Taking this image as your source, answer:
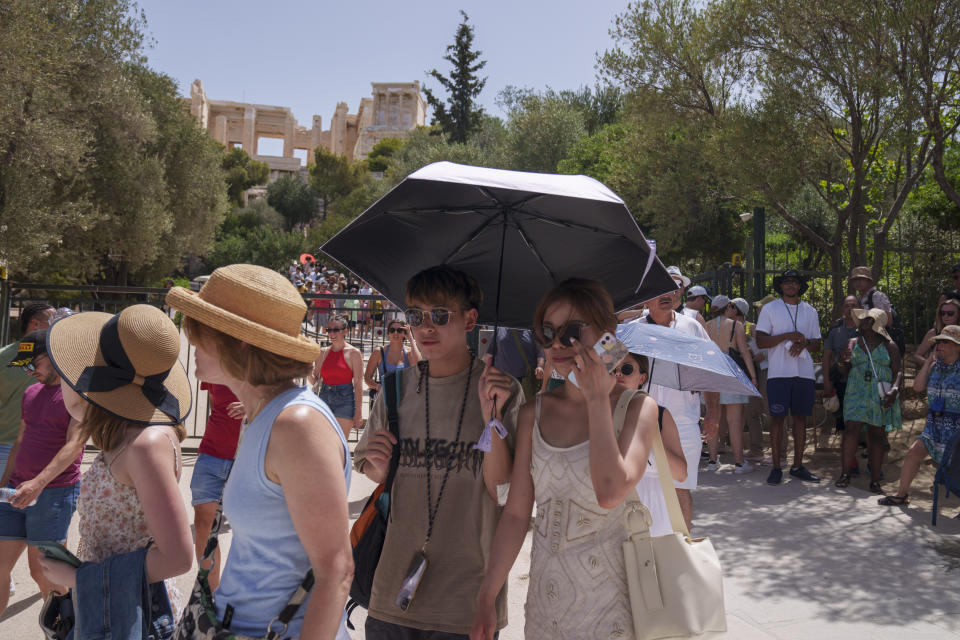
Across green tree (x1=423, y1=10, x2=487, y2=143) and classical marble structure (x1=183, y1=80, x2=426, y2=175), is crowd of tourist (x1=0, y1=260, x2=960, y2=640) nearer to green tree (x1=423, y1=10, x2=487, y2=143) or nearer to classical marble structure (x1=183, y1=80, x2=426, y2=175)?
green tree (x1=423, y1=10, x2=487, y2=143)

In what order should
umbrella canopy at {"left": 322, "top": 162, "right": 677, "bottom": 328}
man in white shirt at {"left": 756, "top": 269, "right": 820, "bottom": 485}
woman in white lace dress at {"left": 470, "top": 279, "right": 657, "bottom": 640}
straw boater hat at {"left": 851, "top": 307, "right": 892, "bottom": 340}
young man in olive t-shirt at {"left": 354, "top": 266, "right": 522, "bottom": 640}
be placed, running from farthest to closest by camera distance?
man in white shirt at {"left": 756, "top": 269, "right": 820, "bottom": 485}
straw boater hat at {"left": 851, "top": 307, "right": 892, "bottom": 340}
umbrella canopy at {"left": 322, "top": 162, "right": 677, "bottom": 328}
young man in olive t-shirt at {"left": 354, "top": 266, "right": 522, "bottom": 640}
woman in white lace dress at {"left": 470, "top": 279, "right": 657, "bottom": 640}

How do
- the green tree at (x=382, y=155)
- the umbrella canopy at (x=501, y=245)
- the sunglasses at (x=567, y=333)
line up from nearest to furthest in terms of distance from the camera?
the sunglasses at (x=567, y=333)
the umbrella canopy at (x=501, y=245)
the green tree at (x=382, y=155)

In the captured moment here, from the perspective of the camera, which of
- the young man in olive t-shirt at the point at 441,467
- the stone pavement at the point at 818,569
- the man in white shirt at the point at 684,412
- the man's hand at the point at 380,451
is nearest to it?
the young man in olive t-shirt at the point at 441,467

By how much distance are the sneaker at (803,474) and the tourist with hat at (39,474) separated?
22.3ft

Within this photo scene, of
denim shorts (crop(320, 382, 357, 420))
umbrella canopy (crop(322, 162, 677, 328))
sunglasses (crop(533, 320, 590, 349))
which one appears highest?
umbrella canopy (crop(322, 162, 677, 328))

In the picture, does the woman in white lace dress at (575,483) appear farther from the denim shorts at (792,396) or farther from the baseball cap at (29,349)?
the denim shorts at (792,396)

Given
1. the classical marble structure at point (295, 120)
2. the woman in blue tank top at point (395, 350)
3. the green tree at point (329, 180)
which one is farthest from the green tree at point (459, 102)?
the classical marble structure at point (295, 120)

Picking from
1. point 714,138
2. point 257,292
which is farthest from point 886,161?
point 257,292

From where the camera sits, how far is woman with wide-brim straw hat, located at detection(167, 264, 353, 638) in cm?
160

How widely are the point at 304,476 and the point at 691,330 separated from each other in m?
3.74

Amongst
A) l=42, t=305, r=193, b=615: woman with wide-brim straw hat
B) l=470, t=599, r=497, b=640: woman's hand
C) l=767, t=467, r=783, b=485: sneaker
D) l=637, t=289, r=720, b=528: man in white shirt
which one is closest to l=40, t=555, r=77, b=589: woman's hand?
l=42, t=305, r=193, b=615: woman with wide-brim straw hat

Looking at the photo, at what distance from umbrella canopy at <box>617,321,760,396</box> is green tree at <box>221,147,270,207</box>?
60560 mm

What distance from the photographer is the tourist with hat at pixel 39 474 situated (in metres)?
3.52

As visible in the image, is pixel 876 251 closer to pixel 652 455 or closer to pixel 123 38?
pixel 652 455
